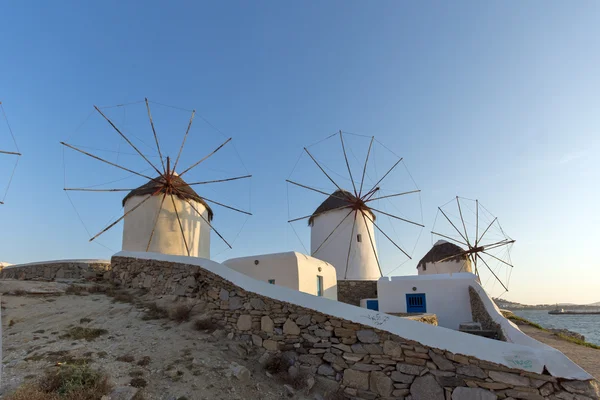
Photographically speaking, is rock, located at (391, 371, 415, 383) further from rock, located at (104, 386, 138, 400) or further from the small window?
the small window

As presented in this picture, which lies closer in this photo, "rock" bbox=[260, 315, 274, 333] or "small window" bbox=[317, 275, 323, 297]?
"rock" bbox=[260, 315, 274, 333]

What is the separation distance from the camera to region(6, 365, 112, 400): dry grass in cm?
422

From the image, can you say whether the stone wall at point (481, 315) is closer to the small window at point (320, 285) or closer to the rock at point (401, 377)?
the rock at point (401, 377)

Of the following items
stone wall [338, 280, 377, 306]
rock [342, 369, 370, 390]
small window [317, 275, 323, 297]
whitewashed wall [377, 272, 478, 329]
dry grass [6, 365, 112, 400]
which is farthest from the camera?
stone wall [338, 280, 377, 306]

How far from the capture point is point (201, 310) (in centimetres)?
784

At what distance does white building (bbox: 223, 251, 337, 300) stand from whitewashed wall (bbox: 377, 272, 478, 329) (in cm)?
334

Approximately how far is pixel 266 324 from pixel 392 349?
2379mm

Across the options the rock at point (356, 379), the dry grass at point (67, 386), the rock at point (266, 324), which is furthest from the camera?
the rock at point (266, 324)

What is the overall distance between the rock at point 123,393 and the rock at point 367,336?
3.28 metres

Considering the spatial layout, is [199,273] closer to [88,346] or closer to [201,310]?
[201,310]

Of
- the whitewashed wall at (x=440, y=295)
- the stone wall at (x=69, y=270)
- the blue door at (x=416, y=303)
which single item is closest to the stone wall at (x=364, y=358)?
the stone wall at (x=69, y=270)

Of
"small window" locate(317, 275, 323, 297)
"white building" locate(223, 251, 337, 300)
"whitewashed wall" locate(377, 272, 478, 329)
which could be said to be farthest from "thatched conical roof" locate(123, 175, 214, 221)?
"whitewashed wall" locate(377, 272, 478, 329)

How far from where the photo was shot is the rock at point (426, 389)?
499 cm

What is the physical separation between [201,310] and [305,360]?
289 cm
